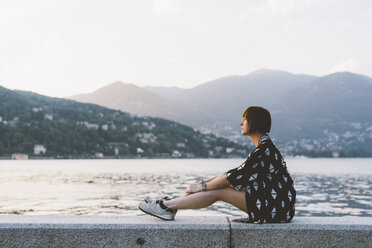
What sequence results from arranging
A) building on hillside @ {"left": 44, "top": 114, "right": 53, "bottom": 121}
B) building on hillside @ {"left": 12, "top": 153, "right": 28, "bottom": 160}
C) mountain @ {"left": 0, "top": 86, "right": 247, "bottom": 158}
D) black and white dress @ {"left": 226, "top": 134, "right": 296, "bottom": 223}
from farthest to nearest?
building on hillside @ {"left": 44, "top": 114, "right": 53, "bottom": 121}
mountain @ {"left": 0, "top": 86, "right": 247, "bottom": 158}
building on hillside @ {"left": 12, "top": 153, "right": 28, "bottom": 160}
black and white dress @ {"left": 226, "top": 134, "right": 296, "bottom": 223}

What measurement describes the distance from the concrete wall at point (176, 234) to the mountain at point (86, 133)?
381 ft

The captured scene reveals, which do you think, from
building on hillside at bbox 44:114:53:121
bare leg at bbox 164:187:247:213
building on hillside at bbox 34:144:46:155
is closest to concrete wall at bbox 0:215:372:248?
bare leg at bbox 164:187:247:213

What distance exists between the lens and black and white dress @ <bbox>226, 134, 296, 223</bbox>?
4.18 meters

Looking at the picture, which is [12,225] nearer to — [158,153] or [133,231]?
[133,231]

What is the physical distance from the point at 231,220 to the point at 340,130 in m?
195

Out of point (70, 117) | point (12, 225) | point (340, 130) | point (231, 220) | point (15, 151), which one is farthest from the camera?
point (340, 130)

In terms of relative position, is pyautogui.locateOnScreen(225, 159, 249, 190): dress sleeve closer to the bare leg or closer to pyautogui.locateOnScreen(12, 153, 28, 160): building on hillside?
the bare leg

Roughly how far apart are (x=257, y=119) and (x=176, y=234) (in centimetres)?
137

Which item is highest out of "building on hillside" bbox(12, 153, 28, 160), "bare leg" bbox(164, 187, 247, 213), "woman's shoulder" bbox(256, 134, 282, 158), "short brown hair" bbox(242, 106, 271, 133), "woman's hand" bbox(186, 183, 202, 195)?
"building on hillside" bbox(12, 153, 28, 160)

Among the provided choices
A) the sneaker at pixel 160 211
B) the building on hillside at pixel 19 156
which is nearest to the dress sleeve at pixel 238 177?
the sneaker at pixel 160 211

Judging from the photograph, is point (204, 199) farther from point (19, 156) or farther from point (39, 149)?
point (39, 149)

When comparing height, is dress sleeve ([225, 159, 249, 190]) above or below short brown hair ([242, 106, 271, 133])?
below

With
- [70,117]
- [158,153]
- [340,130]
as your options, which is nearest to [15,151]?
[70,117]

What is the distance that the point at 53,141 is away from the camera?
119 metres
